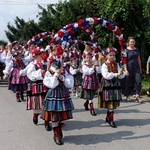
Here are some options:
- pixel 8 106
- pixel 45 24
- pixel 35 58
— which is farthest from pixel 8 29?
pixel 35 58

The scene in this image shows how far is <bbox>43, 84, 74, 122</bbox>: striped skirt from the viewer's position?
19.1 ft

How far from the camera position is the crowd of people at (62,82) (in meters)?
5.84

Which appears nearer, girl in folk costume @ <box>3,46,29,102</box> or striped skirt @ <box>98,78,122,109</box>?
striped skirt @ <box>98,78,122,109</box>

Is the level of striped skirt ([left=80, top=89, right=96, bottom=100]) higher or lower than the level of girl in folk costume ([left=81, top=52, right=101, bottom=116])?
lower

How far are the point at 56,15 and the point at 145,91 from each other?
10.6 metres

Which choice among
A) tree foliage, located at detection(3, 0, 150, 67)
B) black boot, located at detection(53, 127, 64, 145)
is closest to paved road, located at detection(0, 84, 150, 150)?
black boot, located at detection(53, 127, 64, 145)

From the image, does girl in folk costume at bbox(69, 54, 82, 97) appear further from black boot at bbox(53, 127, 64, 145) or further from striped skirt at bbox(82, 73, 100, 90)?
black boot at bbox(53, 127, 64, 145)

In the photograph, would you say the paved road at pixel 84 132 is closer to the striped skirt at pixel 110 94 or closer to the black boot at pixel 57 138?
the black boot at pixel 57 138

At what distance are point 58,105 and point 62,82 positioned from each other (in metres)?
0.40

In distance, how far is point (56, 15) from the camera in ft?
66.1

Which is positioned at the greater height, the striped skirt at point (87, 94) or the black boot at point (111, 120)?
the striped skirt at point (87, 94)

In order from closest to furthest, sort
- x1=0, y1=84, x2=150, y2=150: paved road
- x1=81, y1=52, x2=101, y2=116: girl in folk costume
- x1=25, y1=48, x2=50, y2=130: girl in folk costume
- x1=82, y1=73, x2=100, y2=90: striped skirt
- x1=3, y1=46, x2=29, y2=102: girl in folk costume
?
x1=0, y1=84, x2=150, y2=150: paved road < x1=25, y1=48, x2=50, y2=130: girl in folk costume < x1=81, y1=52, x2=101, y2=116: girl in folk costume < x1=82, y1=73, x2=100, y2=90: striped skirt < x1=3, y1=46, x2=29, y2=102: girl in folk costume

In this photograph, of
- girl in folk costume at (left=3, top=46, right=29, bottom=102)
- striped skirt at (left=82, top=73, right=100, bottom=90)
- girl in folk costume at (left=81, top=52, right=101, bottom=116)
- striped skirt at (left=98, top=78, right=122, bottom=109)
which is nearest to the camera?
striped skirt at (left=98, top=78, right=122, bottom=109)

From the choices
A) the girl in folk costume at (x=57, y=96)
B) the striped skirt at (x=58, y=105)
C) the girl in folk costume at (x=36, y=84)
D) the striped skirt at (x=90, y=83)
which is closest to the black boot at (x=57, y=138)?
the girl in folk costume at (x=57, y=96)
